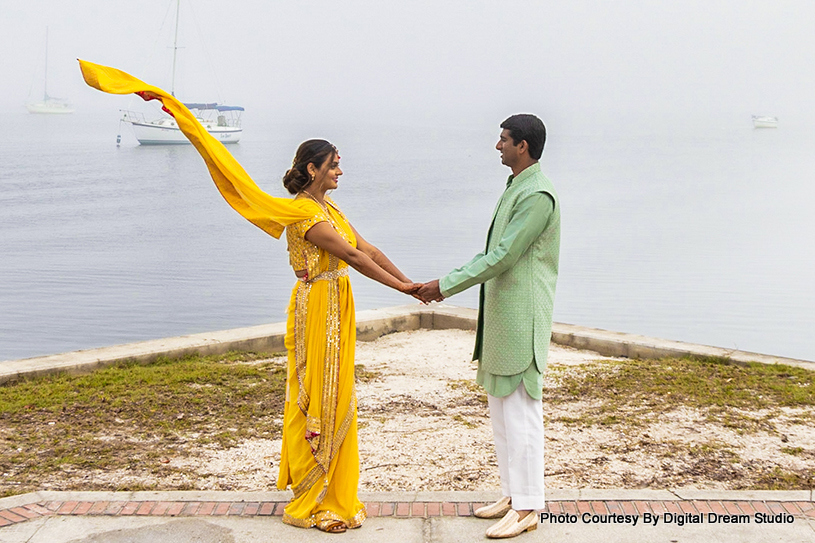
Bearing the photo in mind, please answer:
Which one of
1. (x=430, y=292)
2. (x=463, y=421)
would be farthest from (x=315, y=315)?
(x=463, y=421)

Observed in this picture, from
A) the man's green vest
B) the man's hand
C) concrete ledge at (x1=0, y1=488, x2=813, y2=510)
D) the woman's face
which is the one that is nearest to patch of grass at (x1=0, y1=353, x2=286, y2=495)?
concrete ledge at (x1=0, y1=488, x2=813, y2=510)

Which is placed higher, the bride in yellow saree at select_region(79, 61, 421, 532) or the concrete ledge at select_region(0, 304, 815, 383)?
the bride in yellow saree at select_region(79, 61, 421, 532)

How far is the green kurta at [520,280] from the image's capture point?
165 inches

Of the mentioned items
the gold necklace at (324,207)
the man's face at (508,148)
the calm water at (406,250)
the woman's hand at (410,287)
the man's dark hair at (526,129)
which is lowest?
the calm water at (406,250)

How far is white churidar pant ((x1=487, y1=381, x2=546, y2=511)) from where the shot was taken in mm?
4277

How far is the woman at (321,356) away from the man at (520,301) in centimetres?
58

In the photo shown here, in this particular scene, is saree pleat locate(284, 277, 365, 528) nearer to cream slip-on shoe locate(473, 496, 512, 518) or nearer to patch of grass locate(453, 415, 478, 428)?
cream slip-on shoe locate(473, 496, 512, 518)

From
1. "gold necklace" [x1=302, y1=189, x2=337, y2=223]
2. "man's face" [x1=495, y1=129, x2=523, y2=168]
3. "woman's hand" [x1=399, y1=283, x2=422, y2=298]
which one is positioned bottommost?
"woman's hand" [x1=399, y1=283, x2=422, y2=298]

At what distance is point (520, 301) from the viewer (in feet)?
14.0

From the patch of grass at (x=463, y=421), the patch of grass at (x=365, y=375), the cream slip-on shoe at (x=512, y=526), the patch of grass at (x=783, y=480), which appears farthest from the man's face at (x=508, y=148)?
the patch of grass at (x=365, y=375)

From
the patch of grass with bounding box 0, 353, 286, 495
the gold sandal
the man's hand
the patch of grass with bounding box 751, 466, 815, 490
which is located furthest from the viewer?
the patch of grass with bounding box 0, 353, 286, 495

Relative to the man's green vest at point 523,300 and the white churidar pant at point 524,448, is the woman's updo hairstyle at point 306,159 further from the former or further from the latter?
the white churidar pant at point 524,448

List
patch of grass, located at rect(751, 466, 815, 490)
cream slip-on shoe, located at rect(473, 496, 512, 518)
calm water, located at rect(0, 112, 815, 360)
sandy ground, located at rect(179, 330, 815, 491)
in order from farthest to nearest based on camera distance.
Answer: calm water, located at rect(0, 112, 815, 360), sandy ground, located at rect(179, 330, 815, 491), patch of grass, located at rect(751, 466, 815, 490), cream slip-on shoe, located at rect(473, 496, 512, 518)

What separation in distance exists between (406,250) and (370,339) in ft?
50.7
